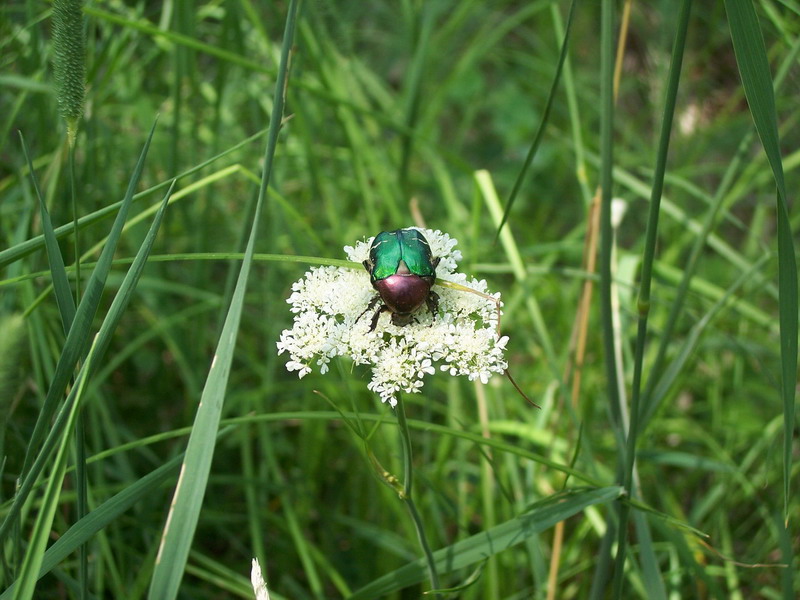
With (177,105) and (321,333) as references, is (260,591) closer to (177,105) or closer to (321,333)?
(321,333)

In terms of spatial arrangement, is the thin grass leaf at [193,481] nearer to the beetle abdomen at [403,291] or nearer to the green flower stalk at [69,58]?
the beetle abdomen at [403,291]

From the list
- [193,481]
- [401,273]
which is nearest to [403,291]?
[401,273]

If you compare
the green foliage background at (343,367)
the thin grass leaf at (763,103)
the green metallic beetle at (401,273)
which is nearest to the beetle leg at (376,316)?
the green metallic beetle at (401,273)

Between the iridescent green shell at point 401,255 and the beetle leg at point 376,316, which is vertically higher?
the iridescent green shell at point 401,255

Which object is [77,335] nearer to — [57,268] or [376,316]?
[57,268]

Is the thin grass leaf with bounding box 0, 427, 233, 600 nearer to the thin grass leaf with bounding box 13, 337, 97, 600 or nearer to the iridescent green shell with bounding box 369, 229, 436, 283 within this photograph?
the thin grass leaf with bounding box 13, 337, 97, 600

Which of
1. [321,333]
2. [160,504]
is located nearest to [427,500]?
[160,504]
